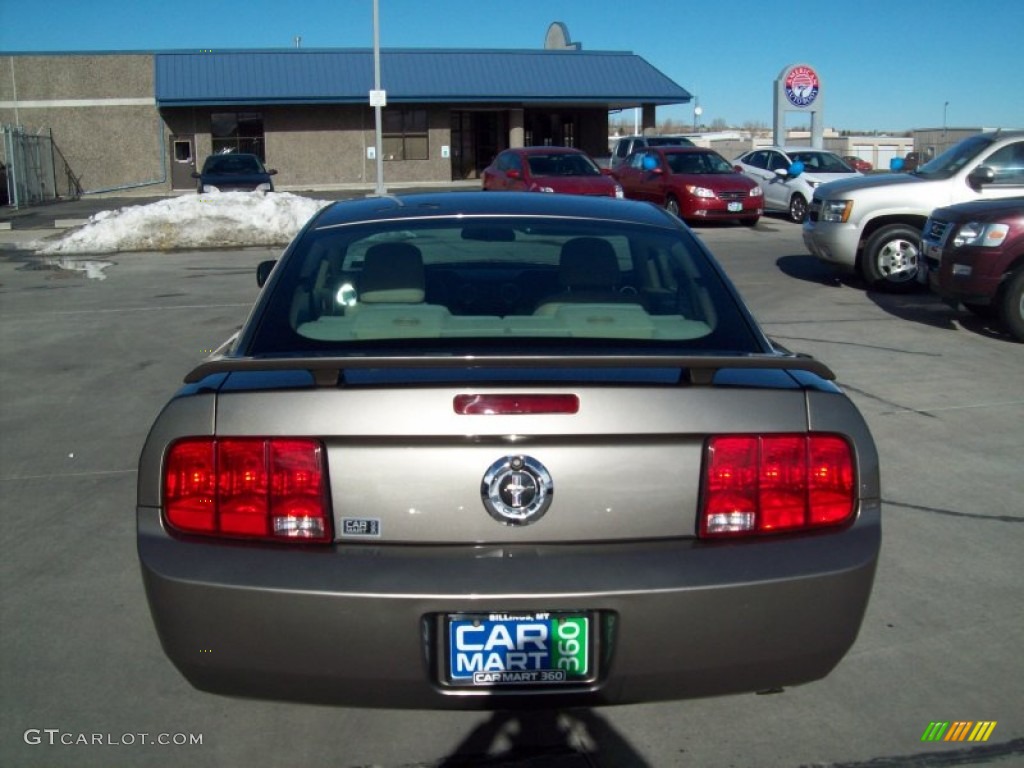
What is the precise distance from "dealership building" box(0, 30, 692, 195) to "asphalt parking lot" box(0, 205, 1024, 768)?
30.4 metres

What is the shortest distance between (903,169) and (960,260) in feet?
17.8

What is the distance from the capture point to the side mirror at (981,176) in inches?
461

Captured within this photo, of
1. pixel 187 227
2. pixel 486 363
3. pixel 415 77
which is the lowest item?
pixel 187 227

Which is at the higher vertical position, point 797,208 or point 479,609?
point 797,208

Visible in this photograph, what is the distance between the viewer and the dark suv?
9.65 meters

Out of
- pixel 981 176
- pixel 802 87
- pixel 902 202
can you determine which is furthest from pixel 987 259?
pixel 802 87

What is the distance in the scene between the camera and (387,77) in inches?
1483

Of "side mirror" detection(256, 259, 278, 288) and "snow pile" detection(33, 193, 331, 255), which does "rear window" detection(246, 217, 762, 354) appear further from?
"snow pile" detection(33, 193, 331, 255)

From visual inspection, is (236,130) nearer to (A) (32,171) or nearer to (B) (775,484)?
(A) (32,171)

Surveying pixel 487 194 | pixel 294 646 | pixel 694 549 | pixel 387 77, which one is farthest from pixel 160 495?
pixel 387 77

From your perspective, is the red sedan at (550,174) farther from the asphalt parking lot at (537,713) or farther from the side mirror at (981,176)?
the asphalt parking lot at (537,713)

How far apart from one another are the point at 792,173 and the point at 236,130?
22.7 m

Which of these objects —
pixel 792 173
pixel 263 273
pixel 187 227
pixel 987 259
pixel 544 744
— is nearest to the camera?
pixel 544 744

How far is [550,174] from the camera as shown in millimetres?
20859
